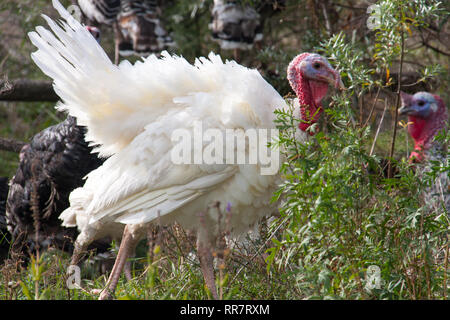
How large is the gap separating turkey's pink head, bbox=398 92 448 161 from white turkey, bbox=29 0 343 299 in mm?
2243

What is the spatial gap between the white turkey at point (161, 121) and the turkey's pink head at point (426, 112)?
224 cm

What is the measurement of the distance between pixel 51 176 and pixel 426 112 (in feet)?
11.5

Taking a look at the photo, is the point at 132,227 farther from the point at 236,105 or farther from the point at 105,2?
the point at 105,2

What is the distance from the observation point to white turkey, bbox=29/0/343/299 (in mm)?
3766

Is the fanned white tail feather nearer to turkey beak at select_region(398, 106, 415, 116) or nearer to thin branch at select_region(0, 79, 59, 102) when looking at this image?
turkey beak at select_region(398, 106, 415, 116)

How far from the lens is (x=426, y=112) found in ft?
19.9

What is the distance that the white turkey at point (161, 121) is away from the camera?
3766 millimetres

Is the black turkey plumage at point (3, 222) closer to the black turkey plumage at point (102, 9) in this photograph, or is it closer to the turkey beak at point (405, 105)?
the black turkey plumage at point (102, 9)

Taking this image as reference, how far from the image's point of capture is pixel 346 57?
404 cm

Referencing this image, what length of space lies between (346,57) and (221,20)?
2.97m

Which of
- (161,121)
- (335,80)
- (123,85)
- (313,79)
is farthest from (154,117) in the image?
(335,80)

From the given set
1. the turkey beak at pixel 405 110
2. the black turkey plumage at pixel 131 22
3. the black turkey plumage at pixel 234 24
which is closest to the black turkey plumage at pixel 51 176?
the black turkey plumage at pixel 131 22

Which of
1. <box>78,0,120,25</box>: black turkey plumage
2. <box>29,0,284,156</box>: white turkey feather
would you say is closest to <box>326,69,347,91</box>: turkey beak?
<box>29,0,284,156</box>: white turkey feather

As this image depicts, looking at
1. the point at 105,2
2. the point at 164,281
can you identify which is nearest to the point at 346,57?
the point at 164,281
